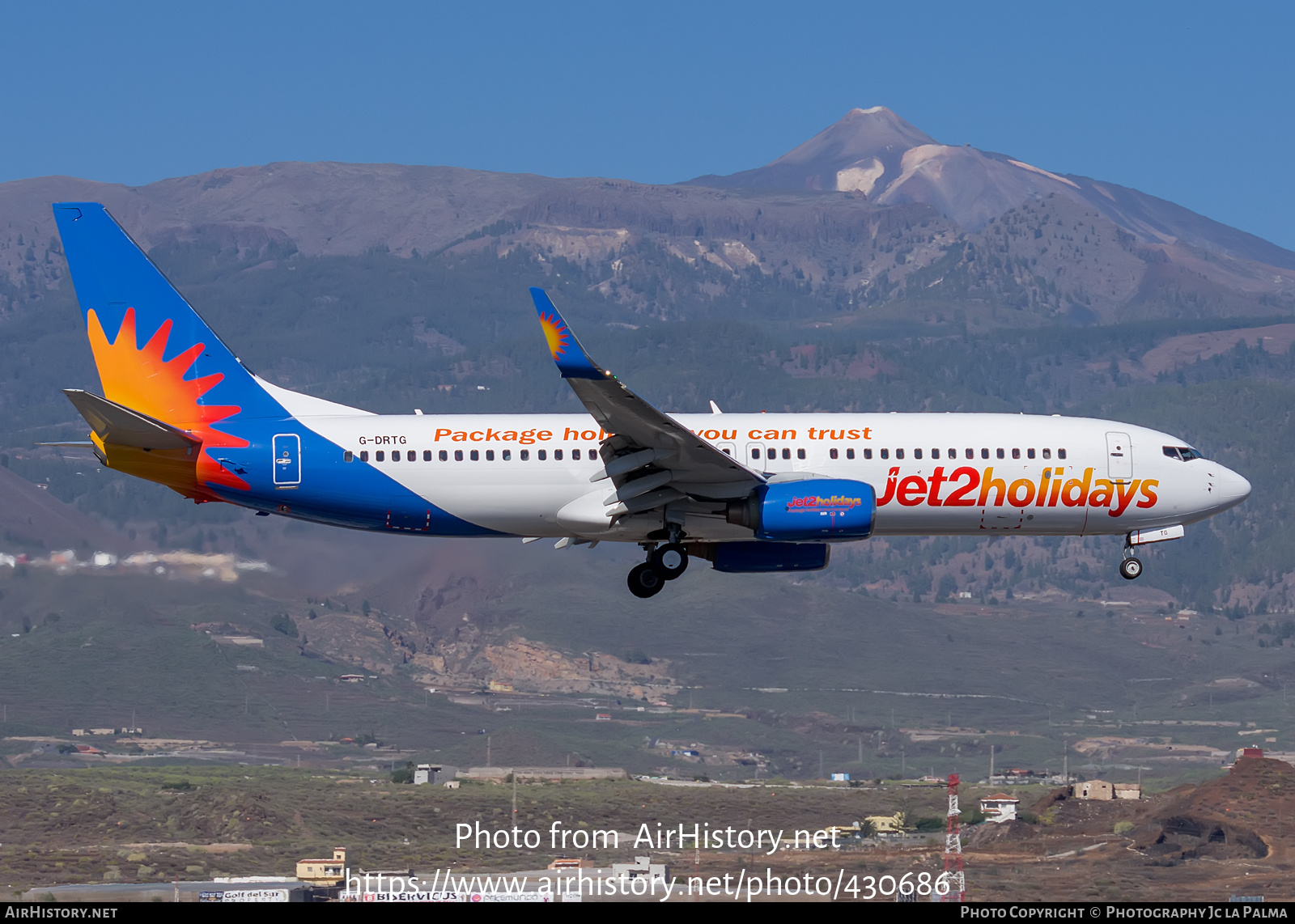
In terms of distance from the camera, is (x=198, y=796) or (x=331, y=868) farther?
(x=198, y=796)

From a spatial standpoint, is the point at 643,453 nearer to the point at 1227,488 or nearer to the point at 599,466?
the point at 599,466

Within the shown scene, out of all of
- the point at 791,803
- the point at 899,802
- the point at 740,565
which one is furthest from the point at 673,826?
the point at 740,565

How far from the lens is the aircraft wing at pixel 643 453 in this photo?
48.0 metres

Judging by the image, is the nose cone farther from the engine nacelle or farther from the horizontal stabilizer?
the horizontal stabilizer

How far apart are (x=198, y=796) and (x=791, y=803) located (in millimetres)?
50694

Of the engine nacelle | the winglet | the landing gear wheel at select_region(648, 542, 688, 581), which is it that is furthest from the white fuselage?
the winglet

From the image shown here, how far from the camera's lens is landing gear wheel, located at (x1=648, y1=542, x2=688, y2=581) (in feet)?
179

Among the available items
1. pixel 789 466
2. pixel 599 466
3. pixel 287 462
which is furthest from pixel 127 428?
pixel 789 466

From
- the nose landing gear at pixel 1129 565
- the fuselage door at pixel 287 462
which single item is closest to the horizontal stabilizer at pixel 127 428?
the fuselage door at pixel 287 462

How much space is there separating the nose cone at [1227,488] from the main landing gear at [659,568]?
16801 millimetres

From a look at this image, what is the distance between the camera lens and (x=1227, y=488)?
186 feet

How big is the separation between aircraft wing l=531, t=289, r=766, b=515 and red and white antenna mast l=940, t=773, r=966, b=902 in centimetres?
4595

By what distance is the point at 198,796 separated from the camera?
152750 millimetres
